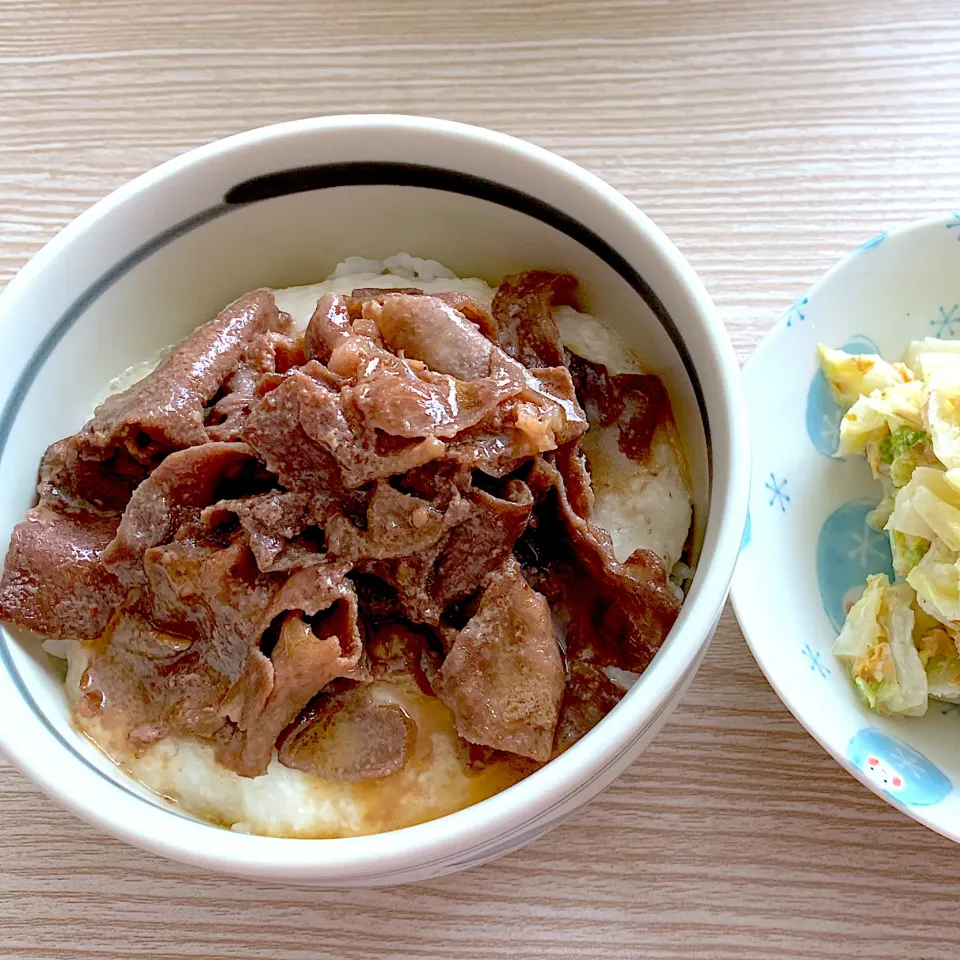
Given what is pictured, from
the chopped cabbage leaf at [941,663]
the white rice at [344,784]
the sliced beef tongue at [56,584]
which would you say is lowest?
the chopped cabbage leaf at [941,663]

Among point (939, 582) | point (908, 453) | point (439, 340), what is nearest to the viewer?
point (439, 340)

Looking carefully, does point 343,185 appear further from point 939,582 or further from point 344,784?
point 939,582

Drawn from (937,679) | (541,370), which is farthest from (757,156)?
(937,679)

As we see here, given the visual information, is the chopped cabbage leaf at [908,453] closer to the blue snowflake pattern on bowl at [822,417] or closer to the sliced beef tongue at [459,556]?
the blue snowflake pattern on bowl at [822,417]

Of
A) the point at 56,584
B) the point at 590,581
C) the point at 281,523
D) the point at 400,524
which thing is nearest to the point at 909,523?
the point at 590,581

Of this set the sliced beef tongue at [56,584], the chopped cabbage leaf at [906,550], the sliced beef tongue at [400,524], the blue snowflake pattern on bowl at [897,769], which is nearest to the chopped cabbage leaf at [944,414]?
the chopped cabbage leaf at [906,550]

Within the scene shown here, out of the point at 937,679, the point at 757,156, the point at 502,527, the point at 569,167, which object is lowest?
the point at 937,679

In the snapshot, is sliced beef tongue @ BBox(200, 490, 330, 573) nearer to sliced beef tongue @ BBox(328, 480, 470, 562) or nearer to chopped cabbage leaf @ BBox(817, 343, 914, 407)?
sliced beef tongue @ BBox(328, 480, 470, 562)

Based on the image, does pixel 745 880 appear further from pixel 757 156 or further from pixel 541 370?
pixel 757 156
